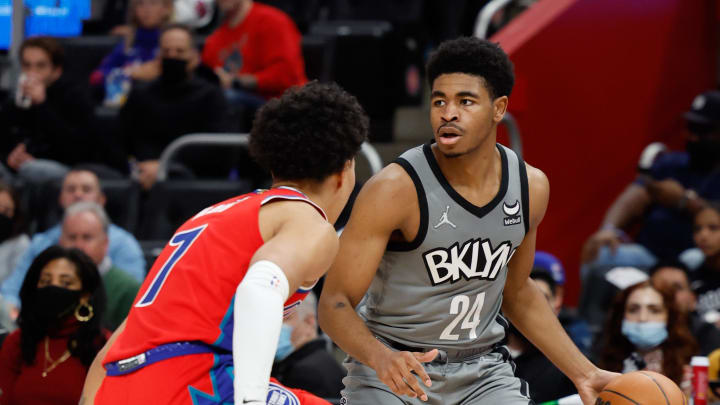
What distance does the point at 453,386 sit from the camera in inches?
157

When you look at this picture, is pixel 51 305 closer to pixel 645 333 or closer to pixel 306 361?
pixel 306 361

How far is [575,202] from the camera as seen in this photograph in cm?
944

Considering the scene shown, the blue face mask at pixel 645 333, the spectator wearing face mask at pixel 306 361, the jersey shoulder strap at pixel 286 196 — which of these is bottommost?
the spectator wearing face mask at pixel 306 361

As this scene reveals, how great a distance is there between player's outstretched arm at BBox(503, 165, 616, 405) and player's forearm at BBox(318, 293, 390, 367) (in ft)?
2.25

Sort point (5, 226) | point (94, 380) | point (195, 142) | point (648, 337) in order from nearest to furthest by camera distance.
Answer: point (94, 380) < point (648, 337) < point (5, 226) < point (195, 142)

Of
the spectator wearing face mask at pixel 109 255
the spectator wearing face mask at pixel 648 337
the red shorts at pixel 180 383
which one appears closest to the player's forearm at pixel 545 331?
the red shorts at pixel 180 383

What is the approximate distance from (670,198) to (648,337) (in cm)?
229

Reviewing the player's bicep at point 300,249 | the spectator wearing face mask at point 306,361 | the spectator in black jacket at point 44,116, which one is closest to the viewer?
the player's bicep at point 300,249

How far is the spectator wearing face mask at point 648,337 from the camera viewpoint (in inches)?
A: 244

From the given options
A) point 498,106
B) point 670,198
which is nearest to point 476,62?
point 498,106

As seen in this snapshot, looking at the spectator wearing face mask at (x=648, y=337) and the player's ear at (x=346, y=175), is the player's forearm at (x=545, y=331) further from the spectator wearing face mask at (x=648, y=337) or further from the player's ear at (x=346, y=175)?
the spectator wearing face mask at (x=648, y=337)

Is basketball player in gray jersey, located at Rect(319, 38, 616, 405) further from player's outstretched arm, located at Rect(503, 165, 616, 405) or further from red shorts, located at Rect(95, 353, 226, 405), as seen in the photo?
red shorts, located at Rect(95, 353, 226, 405)

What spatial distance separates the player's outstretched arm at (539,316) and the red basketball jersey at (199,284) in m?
1.18

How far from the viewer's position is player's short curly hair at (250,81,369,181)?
3.31 metres
